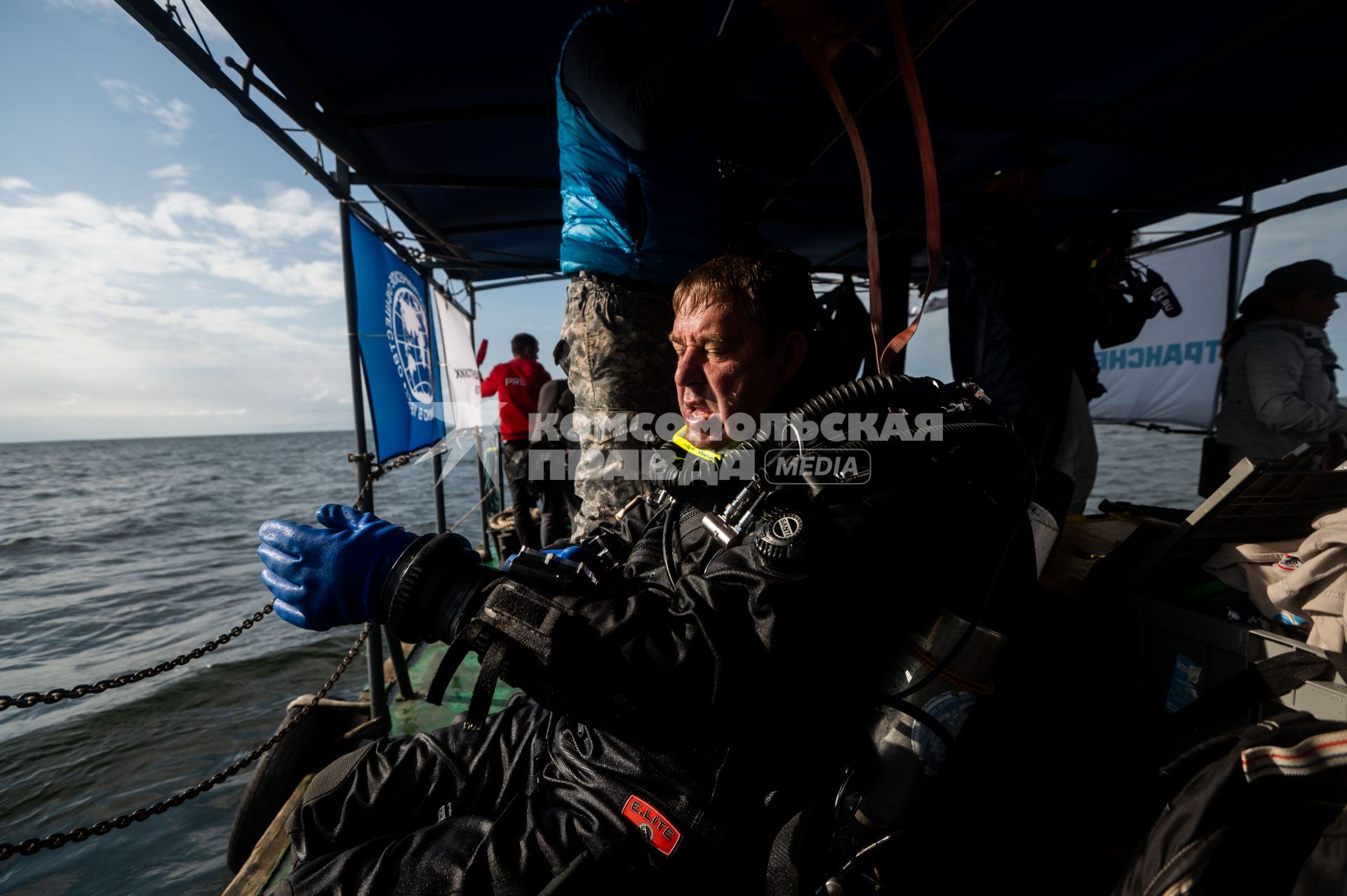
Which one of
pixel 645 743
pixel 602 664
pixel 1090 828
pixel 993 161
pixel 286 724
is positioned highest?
pixel 993 161

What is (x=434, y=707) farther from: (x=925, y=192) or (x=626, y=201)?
(x=925, y=192)

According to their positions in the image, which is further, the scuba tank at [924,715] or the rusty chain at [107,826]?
the rusty chain at [107,826]

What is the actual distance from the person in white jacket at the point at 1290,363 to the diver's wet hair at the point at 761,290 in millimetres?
3230

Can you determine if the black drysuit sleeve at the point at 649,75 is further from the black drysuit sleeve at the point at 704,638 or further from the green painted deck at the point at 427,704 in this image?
the green painted deck at the point at 427,704

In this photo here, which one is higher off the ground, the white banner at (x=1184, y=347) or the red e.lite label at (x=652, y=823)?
the white banner at (x=1184, y=347)

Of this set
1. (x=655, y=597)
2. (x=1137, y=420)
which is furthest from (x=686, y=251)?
(x=1137, y=420)

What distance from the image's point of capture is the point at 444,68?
2820mm

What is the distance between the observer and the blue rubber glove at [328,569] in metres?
1.18

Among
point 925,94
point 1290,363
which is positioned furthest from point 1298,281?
point 925,94

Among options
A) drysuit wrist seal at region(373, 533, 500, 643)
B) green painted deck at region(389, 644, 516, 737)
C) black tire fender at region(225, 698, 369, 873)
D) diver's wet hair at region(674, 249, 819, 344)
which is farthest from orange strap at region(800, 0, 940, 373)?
black tire fender at region(225, 698, 369, 873)

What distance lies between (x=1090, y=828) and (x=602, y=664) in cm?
123

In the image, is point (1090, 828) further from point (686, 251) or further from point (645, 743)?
point (686, 251)

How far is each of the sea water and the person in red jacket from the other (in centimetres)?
234

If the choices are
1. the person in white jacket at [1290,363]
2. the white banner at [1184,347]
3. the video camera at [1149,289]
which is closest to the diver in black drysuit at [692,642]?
the person in white jacket at [1290,363]
